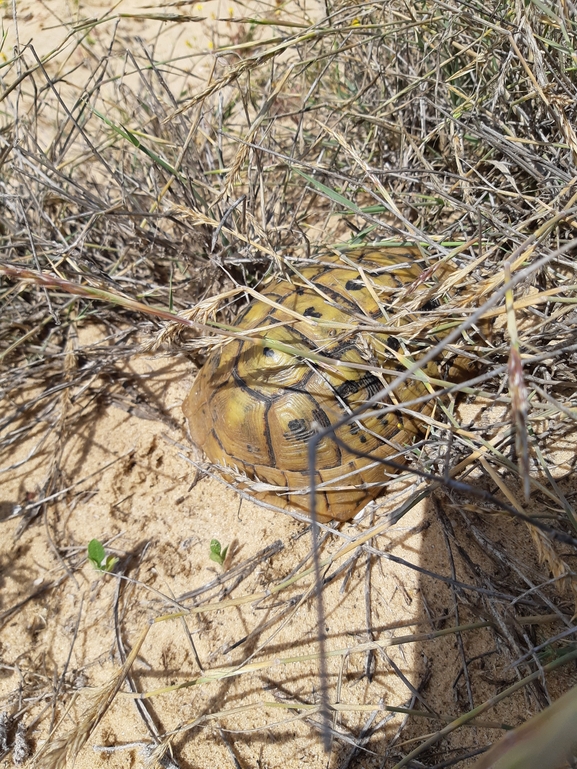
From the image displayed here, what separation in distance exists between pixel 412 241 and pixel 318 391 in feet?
2.27

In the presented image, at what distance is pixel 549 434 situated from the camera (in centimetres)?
174

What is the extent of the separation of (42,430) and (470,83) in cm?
240

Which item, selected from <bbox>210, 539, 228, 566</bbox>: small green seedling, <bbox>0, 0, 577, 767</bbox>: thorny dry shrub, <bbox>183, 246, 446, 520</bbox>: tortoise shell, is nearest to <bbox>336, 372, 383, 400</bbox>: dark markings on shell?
<bbox>183, 246, 446, 520</bbox>: tortoise shell

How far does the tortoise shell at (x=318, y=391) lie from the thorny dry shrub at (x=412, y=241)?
0.45 feet

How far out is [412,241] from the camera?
1.93m

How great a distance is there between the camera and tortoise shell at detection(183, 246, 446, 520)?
1711 mm

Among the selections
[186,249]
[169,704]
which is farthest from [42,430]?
[169,704]

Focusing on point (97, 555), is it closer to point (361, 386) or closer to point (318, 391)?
point (318, 391)

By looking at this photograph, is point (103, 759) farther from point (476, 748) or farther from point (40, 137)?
point (40, 137)

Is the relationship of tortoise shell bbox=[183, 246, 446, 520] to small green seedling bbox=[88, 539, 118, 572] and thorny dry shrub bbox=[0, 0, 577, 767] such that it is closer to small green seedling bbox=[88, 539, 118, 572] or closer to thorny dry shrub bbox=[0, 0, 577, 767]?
thorny dry shrub bbox=[0, 0, 577, 767]

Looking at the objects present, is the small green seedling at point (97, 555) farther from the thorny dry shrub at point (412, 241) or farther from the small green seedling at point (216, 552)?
the small green seedling at point (216, 552)

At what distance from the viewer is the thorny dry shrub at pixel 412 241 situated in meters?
1.44

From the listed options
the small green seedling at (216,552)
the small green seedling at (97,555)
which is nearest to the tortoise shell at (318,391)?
the small green seedling at (216,552)

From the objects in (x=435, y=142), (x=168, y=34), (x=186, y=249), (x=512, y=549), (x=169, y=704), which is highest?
(x=168, y=34)
